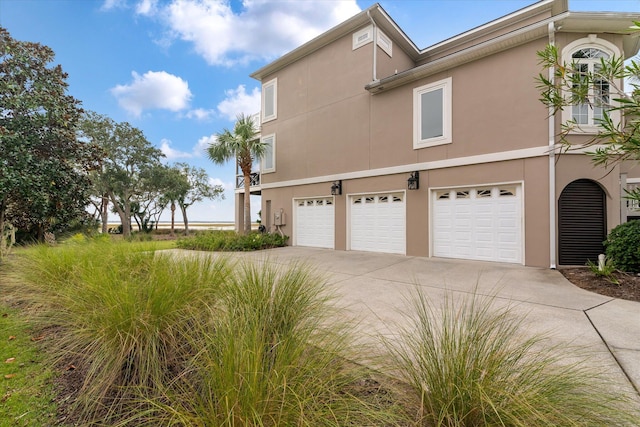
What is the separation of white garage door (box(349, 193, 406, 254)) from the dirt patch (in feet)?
13.6

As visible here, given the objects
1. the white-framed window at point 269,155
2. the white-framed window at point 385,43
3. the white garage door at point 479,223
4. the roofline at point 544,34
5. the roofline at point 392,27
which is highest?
the roofline at point 392,27

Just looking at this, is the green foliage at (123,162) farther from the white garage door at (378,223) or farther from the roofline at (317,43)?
the white garage door at (378,223)

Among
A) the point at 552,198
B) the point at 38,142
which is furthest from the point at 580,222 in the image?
the point at 38,142

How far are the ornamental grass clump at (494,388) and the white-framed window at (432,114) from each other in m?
7.72

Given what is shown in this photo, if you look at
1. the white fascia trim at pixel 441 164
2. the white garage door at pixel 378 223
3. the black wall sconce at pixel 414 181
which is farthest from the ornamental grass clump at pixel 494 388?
the white garage door at pixel 378 223

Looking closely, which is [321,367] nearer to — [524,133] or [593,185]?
[524,133]

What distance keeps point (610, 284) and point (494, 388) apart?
19.1 ft

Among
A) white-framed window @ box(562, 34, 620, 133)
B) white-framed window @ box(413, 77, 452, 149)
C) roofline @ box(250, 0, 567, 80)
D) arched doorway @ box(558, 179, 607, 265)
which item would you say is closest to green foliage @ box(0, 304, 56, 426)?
white-framed window @ box(413, 77, 452, 149)

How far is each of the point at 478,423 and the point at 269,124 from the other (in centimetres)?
1373

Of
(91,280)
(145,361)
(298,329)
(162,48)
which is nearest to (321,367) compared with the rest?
(298,329)

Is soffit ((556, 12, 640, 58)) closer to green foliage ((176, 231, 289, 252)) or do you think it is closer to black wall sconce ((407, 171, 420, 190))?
black wall sconce ((407, 171, 420, 190))

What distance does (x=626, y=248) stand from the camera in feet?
18.2

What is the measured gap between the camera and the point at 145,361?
202 cm

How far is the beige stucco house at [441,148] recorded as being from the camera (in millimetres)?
6867
